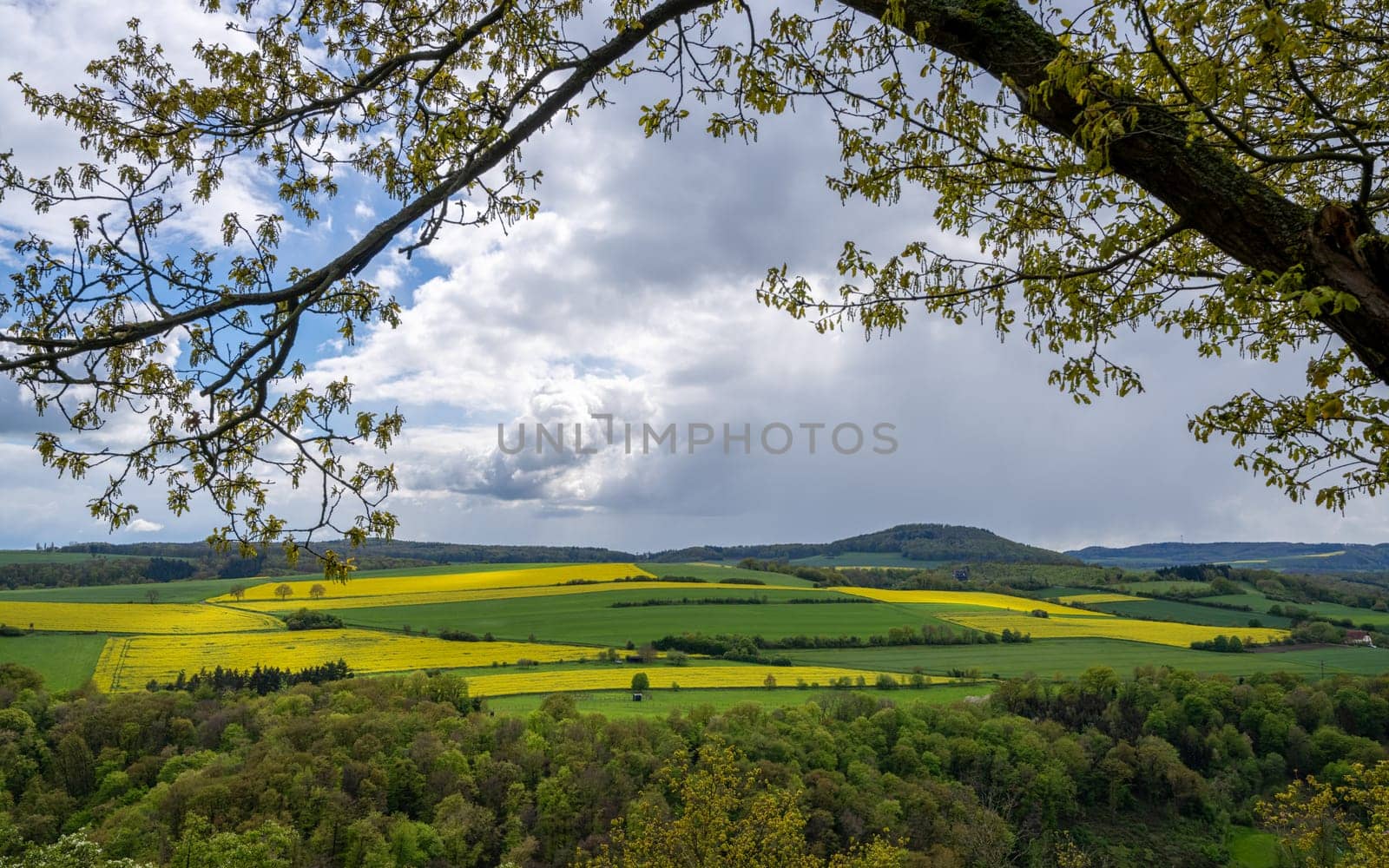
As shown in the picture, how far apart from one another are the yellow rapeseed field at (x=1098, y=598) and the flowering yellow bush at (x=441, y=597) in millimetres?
34946

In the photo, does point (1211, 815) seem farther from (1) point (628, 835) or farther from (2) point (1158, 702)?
(1) point (628, 835)

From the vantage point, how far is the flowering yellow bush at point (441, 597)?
81.7 metres

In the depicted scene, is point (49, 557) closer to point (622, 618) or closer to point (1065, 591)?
point (622, 618)

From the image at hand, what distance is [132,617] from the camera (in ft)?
242

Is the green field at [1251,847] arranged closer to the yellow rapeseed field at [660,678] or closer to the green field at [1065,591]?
the yellow rapeseed field at [660,678]

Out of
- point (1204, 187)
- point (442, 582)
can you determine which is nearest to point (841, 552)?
point (442, 582)

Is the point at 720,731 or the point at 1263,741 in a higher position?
the point at 720,731

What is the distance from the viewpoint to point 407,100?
21.4ft

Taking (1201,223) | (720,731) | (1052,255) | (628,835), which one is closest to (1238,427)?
(1052,255)

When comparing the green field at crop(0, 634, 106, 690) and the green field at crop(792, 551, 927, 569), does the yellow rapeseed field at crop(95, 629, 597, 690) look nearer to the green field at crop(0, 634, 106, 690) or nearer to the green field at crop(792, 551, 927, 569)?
the green field at crop(0, 634, 106, 690)

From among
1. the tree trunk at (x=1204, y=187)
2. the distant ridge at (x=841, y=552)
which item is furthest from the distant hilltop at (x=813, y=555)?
the tree trunk at (x=1204, y=187)

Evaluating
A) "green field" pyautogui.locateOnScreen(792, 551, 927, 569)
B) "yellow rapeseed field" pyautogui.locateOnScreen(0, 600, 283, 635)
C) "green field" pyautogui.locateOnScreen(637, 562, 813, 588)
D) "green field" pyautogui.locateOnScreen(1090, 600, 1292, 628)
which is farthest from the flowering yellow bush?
"green field" pyautogui.locateOnScreen(1090, 600, 1292, 628)

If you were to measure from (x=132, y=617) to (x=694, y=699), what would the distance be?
58243mm

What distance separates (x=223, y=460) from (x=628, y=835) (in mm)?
36958
